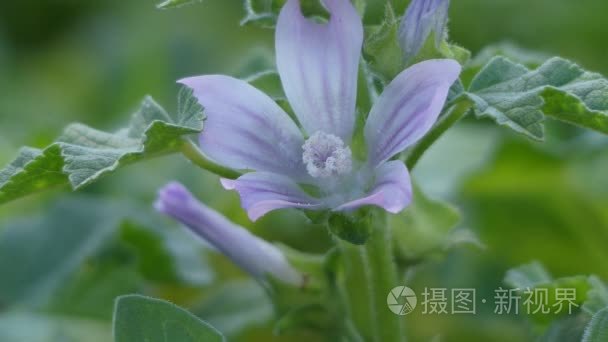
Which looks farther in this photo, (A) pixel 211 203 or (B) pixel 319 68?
(A) pixel 211 203

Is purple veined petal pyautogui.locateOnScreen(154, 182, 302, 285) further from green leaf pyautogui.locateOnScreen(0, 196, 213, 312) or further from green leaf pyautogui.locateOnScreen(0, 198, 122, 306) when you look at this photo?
green leaf pyautogui.locateOnScreen(0, 198, 122, 306)

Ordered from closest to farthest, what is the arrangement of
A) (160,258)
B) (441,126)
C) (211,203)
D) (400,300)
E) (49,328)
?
(441,126)
(400,300)
(49,328)
(160,258)
(211,203)

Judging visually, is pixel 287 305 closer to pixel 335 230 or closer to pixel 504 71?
pixel 335 230

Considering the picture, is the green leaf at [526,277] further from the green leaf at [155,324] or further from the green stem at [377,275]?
the green leaf at [155,324]

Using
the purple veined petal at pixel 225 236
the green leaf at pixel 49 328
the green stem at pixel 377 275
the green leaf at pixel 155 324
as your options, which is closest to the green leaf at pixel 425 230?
the green stem at pixel 377 275

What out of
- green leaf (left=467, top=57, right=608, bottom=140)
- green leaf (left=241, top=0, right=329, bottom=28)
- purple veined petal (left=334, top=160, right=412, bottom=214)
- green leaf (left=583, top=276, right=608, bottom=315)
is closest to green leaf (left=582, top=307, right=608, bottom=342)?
green leaf (left=583, top=276, right=608, bottom=315)

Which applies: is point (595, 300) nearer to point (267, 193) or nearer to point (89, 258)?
point (267, 193)

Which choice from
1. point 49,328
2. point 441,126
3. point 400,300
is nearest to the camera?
point 441,126

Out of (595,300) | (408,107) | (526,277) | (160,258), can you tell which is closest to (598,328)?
(595,300)
